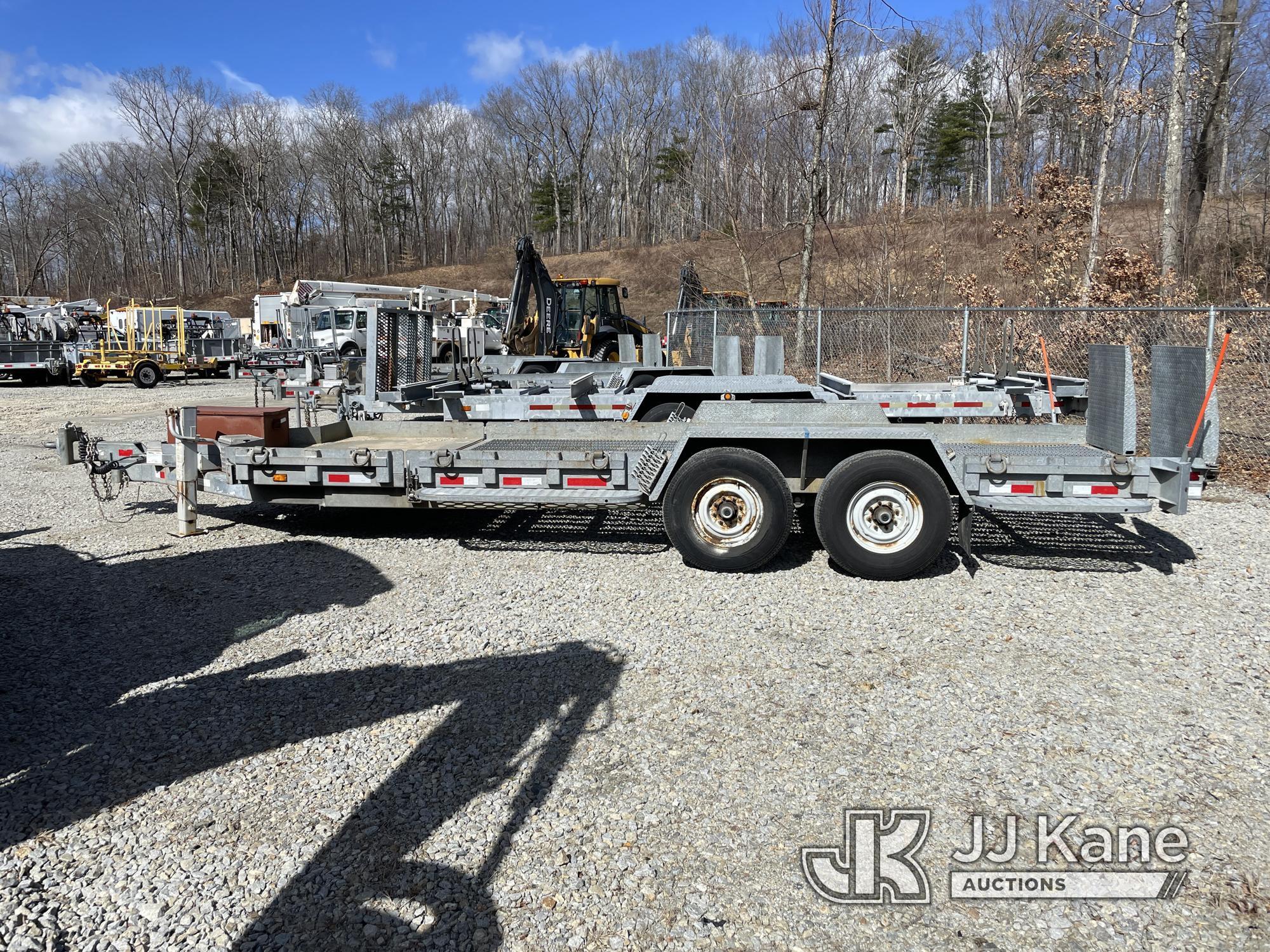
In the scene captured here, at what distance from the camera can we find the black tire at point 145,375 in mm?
27391

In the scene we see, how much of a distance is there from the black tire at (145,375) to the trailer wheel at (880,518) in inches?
1067

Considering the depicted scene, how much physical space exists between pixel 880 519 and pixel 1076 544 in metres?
2.24

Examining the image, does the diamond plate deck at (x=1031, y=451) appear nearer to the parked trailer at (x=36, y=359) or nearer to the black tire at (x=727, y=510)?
the black tire at (x=727, y=510)

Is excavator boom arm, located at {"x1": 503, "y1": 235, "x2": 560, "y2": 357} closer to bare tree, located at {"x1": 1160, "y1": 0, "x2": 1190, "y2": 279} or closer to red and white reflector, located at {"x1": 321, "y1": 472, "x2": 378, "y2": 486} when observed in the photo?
red and white reflector, located at {"x1": 321, "y1": 472, "x2": 378, "y2": 486}

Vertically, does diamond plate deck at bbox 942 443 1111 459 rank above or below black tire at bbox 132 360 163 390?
below

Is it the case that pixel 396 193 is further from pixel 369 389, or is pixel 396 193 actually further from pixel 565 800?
pixel 565 800

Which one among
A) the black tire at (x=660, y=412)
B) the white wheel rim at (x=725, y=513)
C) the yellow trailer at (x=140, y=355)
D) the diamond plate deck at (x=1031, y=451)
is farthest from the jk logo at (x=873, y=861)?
the yellow trailer at (x=140, y=355)

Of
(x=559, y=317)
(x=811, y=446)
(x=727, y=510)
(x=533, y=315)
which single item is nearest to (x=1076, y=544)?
(x=811, y=446)

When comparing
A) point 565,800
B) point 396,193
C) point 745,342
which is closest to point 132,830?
point 565,800

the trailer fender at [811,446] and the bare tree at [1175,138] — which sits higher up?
the bare tree at [1175,138]

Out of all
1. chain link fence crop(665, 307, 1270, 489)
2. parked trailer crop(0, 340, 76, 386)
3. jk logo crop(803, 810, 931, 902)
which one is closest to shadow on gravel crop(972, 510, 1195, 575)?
chain link fence crop(665, 307, 1270, 489)

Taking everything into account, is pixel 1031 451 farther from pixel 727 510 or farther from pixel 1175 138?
pixel 1175 138

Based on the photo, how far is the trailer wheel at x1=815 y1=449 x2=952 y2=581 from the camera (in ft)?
20.0

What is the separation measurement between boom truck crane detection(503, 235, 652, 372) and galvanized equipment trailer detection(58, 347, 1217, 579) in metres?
7.60
